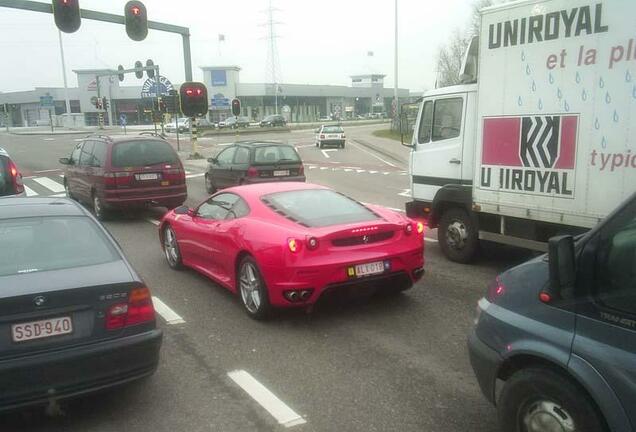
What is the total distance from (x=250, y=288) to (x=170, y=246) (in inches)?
103

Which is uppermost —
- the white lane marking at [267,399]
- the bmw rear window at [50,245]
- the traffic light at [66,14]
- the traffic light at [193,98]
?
the traffic light at [66,14]

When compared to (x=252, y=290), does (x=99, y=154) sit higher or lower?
higher

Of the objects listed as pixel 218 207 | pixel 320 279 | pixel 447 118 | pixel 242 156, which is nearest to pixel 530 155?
pixel 447 118

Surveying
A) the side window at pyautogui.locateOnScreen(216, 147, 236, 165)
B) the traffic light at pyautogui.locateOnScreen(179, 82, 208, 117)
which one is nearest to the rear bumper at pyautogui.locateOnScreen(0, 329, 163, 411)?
the side window at pyautogui.locateOnScreen(216, 147, 236, 165)

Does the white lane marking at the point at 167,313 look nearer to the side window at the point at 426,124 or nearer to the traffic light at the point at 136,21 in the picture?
the side window at the point at 426,124

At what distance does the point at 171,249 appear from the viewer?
26.6 ft

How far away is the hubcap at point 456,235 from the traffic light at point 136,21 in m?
13.2

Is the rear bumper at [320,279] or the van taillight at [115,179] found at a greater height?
the van taillight at [115,179]

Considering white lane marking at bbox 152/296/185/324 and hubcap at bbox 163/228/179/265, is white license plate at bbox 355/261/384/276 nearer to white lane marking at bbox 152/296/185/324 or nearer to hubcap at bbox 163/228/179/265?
white lane marking at bbox 152/296/185/324

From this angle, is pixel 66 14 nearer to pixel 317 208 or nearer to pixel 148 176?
pixel 148 176

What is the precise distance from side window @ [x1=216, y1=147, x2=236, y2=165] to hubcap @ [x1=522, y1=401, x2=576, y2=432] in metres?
13.3

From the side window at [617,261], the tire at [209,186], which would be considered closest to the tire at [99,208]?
the tire at [209,186]

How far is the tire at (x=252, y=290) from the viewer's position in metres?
5.68

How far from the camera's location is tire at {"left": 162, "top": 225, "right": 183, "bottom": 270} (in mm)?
7898
